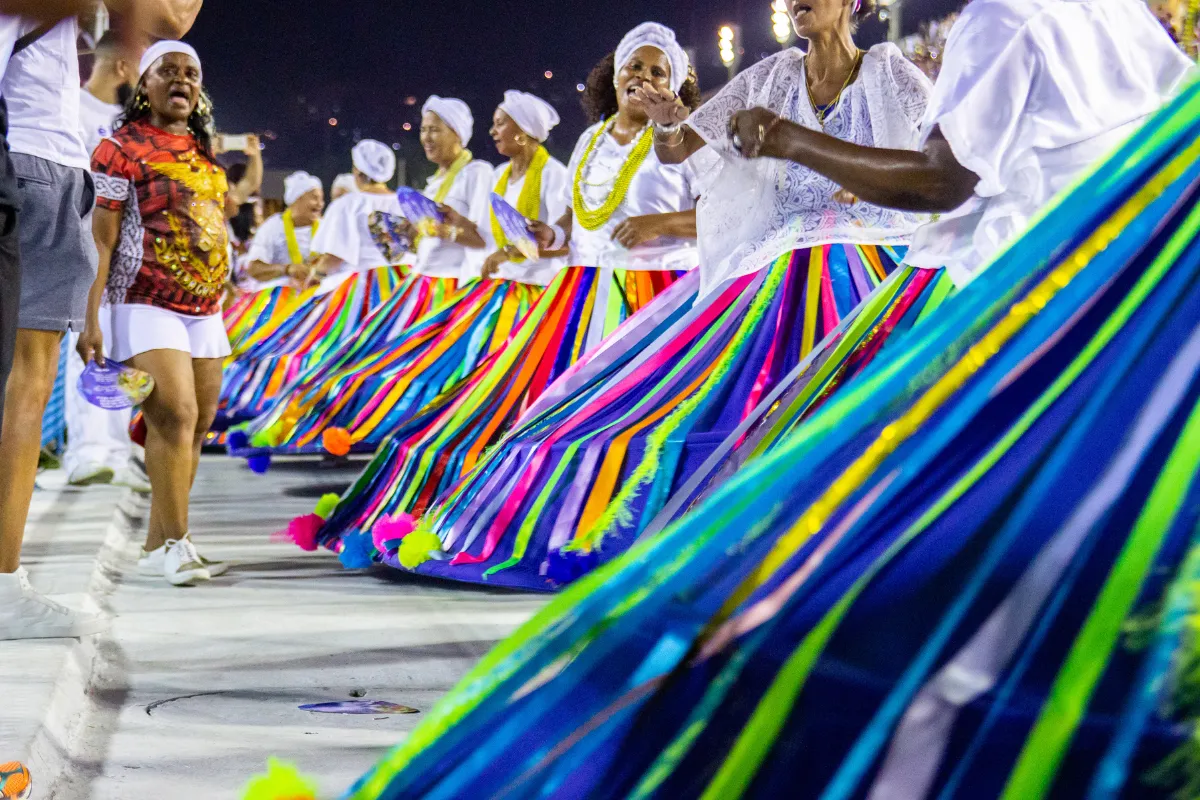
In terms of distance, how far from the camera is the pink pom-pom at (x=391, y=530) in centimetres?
391

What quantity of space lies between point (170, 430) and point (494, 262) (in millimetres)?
2102

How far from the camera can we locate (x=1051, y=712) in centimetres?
99

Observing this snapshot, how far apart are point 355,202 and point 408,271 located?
666mm

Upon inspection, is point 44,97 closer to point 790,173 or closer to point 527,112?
point 790,173

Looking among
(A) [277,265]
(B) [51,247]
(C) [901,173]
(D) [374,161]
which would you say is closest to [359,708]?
(B) [51,247]

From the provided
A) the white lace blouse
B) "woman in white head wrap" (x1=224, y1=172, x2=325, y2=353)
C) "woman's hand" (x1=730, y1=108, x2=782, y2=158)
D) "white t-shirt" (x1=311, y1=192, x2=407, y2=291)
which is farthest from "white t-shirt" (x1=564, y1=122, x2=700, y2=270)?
"woman in white head wrap" (x1=224, y1=172, x2=325, y2=353)

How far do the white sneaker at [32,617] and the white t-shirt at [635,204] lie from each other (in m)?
2.16

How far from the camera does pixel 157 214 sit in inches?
145

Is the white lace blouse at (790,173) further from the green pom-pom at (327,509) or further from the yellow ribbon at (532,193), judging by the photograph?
the yellow ribbon at (532,193)

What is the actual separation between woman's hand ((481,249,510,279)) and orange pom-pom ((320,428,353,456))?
0.86m

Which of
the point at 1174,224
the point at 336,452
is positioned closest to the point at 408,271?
the point at 336,452

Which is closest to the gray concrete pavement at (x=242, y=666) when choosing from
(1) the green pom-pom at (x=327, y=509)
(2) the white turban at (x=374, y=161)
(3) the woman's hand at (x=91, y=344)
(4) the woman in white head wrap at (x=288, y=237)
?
(1) the green pom-pom at (x=327, y=509)

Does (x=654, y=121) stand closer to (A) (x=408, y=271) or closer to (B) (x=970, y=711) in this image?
(B) (x=970, y=711)

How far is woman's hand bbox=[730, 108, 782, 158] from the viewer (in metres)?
2.17
